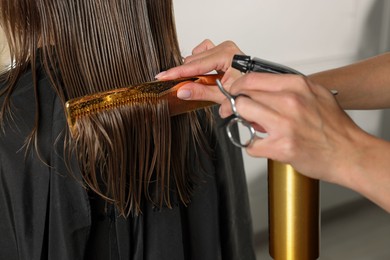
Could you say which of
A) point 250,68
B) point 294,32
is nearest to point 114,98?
point 250,68

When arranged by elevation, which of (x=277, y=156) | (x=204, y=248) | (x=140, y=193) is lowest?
(x=204, y=248)

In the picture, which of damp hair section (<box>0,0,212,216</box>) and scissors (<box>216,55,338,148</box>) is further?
damp hair section (<box>0,0,212,216</box>)

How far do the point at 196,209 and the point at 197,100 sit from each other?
287mm

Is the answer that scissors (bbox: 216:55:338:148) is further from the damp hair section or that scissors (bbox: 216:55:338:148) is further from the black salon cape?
the black salon cape

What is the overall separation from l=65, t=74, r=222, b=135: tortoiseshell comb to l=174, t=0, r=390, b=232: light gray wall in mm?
903

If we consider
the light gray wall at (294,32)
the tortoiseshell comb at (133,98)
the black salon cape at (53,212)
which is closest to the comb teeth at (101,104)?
the tortoiseshell comb at (133,98)

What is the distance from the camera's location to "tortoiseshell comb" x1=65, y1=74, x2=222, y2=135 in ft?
2.04

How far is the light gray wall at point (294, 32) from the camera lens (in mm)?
1634

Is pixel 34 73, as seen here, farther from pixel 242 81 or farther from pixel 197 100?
pixel 242 81

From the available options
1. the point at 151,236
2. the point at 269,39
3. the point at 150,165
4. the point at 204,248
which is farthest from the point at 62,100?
the point at 269,39

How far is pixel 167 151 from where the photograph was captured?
78 centimetres

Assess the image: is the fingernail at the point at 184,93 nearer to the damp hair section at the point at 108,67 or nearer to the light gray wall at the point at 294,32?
the damp hair section at the point at 108,67

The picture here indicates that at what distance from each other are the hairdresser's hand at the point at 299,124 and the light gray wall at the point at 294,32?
1085 mm

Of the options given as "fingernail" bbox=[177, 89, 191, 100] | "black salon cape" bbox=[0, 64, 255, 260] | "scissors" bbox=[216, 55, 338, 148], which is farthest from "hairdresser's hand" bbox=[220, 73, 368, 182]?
"black salon cape" bbox=[0, 64, 255, 260]
